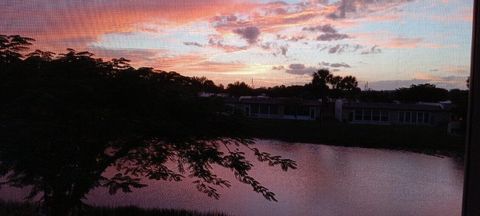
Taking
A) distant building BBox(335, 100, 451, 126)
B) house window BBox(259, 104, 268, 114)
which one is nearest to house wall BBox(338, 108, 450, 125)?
distant building BBox(335, 100, 451, 126)

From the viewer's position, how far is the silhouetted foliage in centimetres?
150

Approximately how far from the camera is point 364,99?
1091cm

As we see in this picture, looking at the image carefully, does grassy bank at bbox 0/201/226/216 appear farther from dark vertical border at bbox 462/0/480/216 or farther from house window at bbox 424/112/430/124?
house window at bbox 424/112/430/124

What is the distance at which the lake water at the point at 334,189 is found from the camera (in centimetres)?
363

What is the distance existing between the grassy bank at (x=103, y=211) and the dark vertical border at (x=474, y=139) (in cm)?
179

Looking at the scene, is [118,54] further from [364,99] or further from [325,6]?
[364,99]

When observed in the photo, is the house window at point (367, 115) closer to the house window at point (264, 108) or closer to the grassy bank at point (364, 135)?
the grassy bank at point (364, 135)

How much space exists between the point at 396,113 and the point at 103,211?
477cm

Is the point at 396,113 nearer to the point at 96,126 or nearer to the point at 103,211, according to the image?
the point at 103,211

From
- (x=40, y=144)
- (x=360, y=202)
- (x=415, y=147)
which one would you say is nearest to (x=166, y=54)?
(x=40, y=144)

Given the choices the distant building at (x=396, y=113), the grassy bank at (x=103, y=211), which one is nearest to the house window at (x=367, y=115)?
the distant building at (x=396, y=113)

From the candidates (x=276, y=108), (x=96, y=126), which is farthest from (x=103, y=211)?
(x=276, y=108)

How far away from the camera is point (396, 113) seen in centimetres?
661

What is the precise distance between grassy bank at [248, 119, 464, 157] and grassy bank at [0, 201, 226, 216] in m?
1.21
